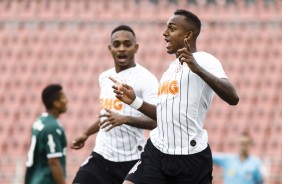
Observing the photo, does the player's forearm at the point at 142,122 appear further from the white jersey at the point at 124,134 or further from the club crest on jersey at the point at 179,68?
the club crest on jersey at the point at 179,68

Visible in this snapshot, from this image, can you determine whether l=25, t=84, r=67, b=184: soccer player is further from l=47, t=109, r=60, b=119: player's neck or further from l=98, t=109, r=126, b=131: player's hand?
l=98, t=109, r=126, b=131: player's hand

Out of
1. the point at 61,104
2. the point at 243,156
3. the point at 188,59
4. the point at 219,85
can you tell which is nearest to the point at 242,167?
the point at 243,156

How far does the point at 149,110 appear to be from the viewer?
6.76m

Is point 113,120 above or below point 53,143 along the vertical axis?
above

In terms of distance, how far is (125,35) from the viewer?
7703 millimetres

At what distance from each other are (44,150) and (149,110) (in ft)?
6.64

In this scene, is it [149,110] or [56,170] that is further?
[56,170]

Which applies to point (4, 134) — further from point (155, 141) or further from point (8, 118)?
point (155, 141)

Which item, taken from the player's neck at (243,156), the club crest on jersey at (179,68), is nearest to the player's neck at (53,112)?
the club crest on jersey at (179,68)

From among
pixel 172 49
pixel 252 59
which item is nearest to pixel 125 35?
pixel 172 49

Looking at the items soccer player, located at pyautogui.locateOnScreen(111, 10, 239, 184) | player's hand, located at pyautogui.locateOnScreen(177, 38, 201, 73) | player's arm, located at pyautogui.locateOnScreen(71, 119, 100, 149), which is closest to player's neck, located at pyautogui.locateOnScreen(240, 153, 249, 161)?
player's arm, located at pyautogui.locateOnScreen(71, 119, 100, 149)

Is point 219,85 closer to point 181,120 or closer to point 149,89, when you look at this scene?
point 181,120

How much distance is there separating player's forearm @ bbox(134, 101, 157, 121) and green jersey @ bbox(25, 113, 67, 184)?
1.86 meters

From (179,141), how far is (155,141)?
0.24 meters
